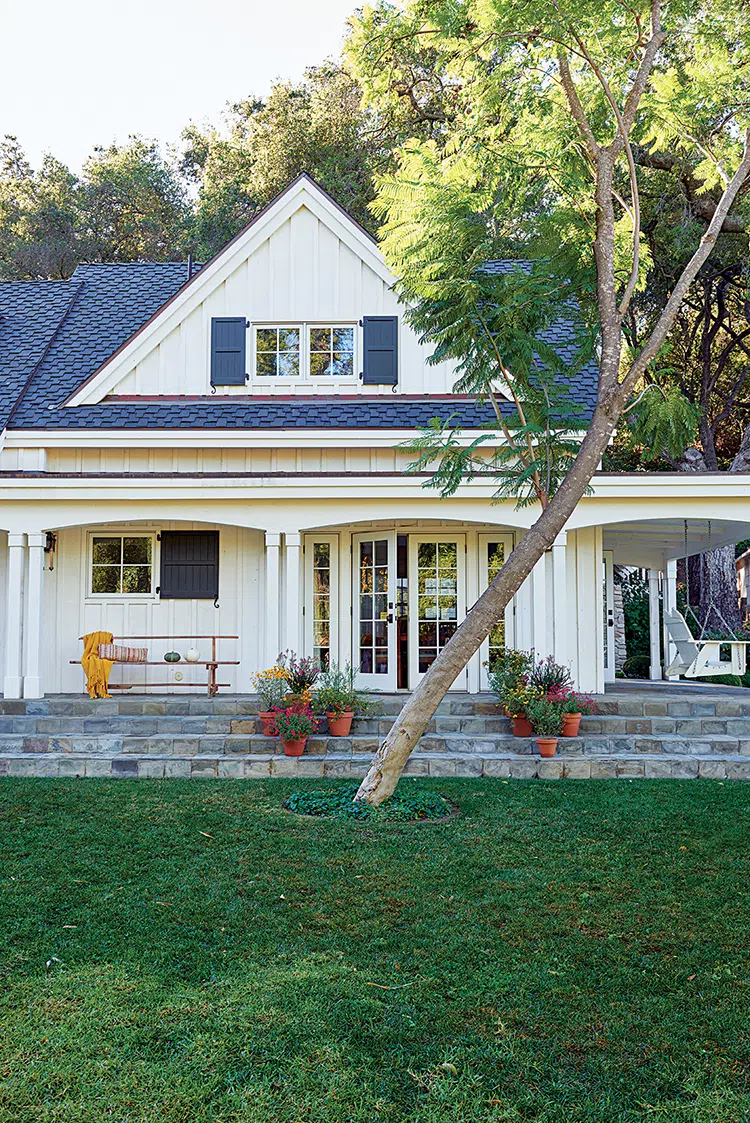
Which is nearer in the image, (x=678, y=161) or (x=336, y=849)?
(x=336, y=849)

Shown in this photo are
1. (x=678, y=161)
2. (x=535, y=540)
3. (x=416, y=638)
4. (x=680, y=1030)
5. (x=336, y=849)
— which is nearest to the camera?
(x=680, y=1030)

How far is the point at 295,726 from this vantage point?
28.2 feet

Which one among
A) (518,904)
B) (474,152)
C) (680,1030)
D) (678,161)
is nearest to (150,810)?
(518,904)

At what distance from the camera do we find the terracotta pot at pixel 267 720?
29.9 feet

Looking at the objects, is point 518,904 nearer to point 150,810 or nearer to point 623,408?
point 150,810

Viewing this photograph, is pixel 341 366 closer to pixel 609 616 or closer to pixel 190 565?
pixel 190 565

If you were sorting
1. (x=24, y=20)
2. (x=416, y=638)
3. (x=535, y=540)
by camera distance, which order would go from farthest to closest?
(x=416, y=638) < (x=24, y=20) < (x=535, y=540)

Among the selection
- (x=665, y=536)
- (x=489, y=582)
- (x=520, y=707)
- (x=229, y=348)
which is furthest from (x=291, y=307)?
(x=520, y=707)

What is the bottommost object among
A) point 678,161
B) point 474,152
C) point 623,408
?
point 623,408

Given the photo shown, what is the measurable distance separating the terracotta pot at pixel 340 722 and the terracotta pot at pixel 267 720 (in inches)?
23.4

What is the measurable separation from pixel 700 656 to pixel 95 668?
7.53m

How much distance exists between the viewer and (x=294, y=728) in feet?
28.2

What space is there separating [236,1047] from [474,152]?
6.92 meters

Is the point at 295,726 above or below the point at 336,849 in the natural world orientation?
above
